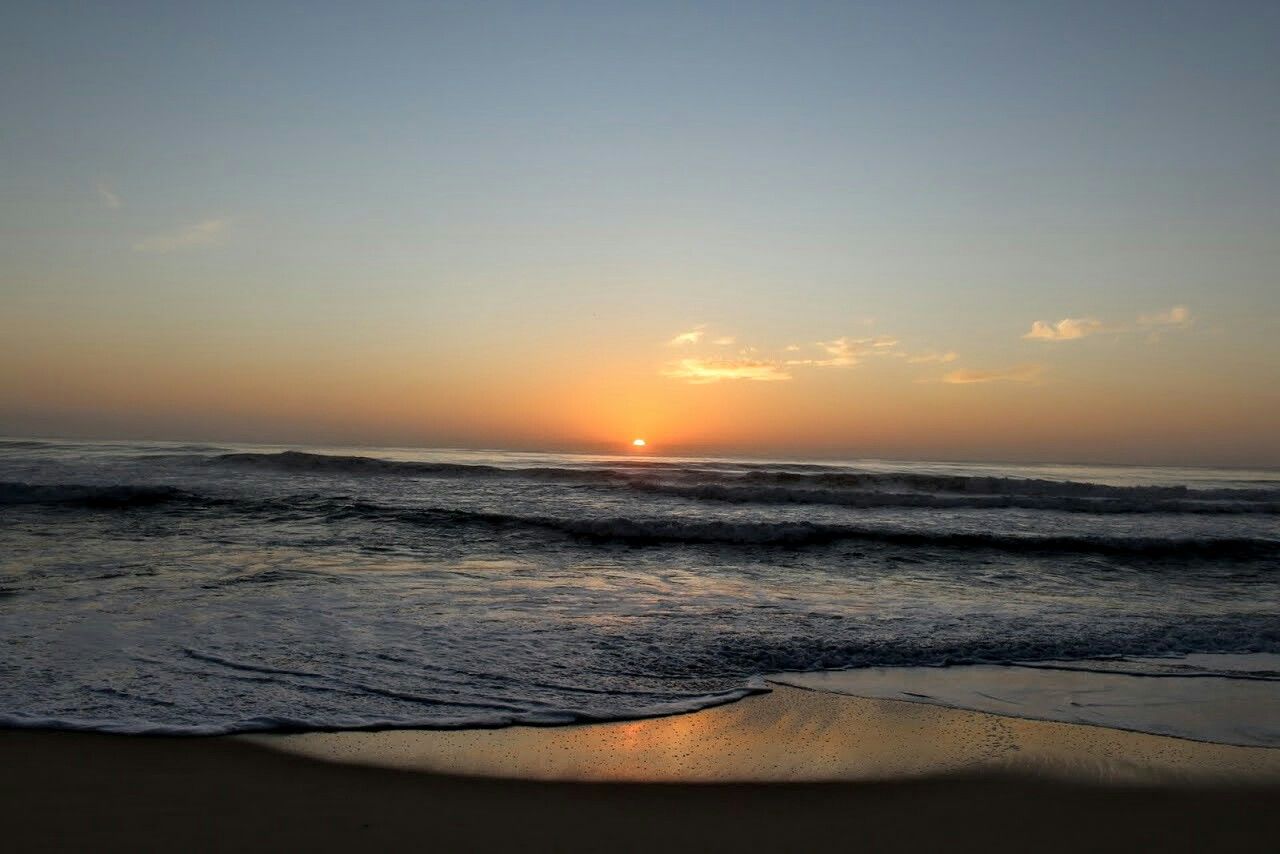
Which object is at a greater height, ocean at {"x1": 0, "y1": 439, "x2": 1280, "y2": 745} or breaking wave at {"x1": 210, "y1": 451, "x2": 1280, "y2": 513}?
breaking wave at {"x1": 210, "y1": 451, "x2": 1280, "y2": 513}

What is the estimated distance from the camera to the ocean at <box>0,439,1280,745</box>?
530 cm

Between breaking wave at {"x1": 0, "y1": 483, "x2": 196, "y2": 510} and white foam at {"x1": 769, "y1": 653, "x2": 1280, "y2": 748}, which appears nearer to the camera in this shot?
white foam at {"x1": 769, "y1": 653, "x2": 1280, "y2": 748}

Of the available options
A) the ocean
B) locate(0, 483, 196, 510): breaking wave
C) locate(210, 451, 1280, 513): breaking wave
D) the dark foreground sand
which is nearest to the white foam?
the ocean

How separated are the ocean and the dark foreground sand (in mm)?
470

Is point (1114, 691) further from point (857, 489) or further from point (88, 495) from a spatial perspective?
point (857, 489)

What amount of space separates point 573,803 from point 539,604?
15.0ft

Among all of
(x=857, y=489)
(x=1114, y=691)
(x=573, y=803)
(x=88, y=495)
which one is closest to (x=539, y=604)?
(x=573, y=803)

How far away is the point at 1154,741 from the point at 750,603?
14.4ft

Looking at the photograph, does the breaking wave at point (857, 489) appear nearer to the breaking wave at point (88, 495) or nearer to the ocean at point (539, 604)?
the ocean at point (539, 604)

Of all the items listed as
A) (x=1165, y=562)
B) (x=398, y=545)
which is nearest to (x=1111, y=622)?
(x=1165, y=562)

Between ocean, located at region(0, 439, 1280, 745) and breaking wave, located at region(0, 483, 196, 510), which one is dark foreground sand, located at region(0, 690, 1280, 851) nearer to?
ocean, located at region(0, 439, 1280, 745)

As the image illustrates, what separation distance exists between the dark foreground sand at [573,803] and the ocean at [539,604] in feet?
1.54

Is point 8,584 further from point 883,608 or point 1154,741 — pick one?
point 1154,741

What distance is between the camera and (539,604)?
823 centimetres
